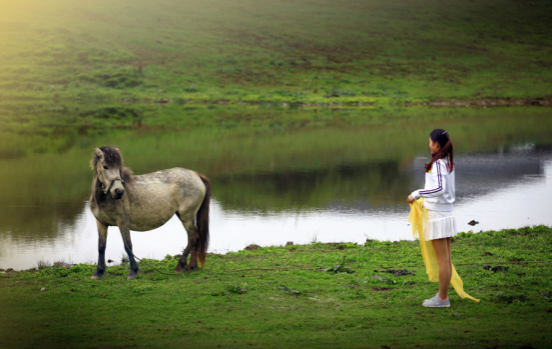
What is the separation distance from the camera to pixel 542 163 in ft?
98.6

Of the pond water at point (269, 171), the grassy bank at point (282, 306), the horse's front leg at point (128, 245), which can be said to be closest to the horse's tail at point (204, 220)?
the grassy bank at point (282, 306)

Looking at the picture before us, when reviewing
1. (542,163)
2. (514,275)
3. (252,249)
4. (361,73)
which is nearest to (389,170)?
(542,163)

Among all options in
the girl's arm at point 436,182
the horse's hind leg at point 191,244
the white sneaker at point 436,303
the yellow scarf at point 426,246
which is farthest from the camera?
the horse's hind leg at point 191,244

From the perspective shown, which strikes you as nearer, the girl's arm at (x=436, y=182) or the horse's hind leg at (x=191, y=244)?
the girl's arm at (x=436, y=182)

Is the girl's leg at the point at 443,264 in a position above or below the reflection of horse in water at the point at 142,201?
below

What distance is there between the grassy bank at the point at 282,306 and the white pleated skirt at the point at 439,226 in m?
1.06

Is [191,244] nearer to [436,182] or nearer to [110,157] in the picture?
[110,157]

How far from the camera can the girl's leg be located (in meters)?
7.78

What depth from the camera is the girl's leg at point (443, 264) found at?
778 centimetres

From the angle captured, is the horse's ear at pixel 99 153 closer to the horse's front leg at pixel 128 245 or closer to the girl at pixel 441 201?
the horse's front leg at pixel 128 245

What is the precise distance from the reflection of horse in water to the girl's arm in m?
4.48

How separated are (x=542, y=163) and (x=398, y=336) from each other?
26777 millimetres

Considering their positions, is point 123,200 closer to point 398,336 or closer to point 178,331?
point 178,331

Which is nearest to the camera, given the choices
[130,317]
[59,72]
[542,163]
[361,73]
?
[130,317]
